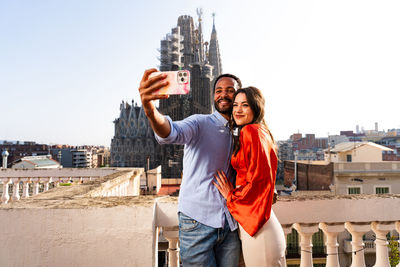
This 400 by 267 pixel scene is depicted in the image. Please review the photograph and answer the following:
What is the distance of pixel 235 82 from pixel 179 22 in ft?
202

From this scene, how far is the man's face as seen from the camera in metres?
1.83

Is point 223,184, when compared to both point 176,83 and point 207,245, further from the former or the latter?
point 176,83

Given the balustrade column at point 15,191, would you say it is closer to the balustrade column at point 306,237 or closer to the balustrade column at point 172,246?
the balustrade column at point 172,246

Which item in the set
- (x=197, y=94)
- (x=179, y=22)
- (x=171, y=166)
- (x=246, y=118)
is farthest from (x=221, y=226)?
(x=179, y=22)

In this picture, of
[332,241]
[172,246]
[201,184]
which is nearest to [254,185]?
[201,184]

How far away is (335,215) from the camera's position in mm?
2240

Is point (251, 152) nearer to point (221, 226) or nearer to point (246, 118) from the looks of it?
point (246, 118)

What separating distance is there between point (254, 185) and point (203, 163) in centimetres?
35

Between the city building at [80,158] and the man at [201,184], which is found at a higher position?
the man at [201,184]

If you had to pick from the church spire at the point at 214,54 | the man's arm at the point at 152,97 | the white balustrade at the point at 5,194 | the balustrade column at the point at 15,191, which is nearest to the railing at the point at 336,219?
the man's arm at the point at 152,97

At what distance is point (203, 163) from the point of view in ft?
5.53

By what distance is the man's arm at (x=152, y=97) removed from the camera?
4.97 feet

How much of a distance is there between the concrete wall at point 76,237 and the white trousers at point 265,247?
68 cm

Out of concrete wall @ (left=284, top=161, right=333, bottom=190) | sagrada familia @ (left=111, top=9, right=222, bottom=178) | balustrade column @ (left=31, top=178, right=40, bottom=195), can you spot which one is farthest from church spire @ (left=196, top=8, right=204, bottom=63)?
balustrade column @ (left=31, top=178, right=40, bottom=195)
